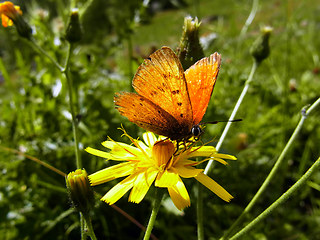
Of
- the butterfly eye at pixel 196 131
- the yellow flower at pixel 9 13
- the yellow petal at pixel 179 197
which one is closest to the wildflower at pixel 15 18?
the yellow flower at pixel 9 13

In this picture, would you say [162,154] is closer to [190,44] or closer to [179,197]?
[179,197]

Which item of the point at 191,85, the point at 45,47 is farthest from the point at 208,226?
the point at 45,47

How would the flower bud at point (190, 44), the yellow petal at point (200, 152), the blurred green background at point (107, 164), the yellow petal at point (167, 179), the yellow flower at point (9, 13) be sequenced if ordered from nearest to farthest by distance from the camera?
1. the yellow petal at point (167, 179)
2. the yellow petal at point (200, 152)
3. the flower bud at point (190, 44)
4. the yellow flower at point (9, 13)
5. the blurred green background at point (107, 164)

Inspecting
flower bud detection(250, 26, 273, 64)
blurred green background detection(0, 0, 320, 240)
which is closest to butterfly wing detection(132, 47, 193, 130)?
blurred green background detection(0, 0, 320, 240)

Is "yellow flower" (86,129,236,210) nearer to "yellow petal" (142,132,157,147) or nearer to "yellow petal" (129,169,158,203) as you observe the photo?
"yellow petal" (129,169,158,203)

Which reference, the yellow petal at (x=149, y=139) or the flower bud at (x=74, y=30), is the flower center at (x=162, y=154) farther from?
the flower bud at (x=74, y=30)

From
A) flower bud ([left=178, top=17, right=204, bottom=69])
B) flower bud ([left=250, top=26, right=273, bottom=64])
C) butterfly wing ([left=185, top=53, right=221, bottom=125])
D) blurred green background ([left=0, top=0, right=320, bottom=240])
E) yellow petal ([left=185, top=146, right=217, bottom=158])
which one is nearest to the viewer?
butterfly wing ([left=185, top=53, right=221, bottom=125])

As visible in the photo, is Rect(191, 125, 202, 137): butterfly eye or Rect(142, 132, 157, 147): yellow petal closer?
Rect(191, 125, 202, 137): butterfly eye
